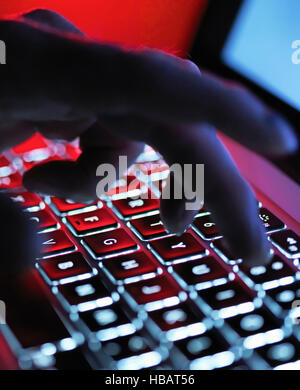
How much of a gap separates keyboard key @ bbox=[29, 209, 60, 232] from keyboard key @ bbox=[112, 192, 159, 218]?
7 cm

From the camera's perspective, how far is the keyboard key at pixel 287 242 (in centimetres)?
55

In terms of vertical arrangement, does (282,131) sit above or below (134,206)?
above

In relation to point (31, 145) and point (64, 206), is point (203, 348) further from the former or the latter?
point (31, 145)

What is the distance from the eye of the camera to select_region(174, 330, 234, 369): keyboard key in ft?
1.41

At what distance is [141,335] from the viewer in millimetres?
456

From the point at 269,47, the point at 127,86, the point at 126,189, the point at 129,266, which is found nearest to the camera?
the point at 127,86

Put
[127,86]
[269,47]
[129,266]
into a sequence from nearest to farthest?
[127,86] < [129,266] < [269,47]

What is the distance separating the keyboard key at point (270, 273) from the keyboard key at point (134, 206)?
12cm

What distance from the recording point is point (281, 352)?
447 mm

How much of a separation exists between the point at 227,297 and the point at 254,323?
3 centimetres

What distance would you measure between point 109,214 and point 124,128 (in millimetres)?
134

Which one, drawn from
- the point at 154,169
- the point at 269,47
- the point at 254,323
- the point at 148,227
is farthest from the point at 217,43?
the point at 254,323

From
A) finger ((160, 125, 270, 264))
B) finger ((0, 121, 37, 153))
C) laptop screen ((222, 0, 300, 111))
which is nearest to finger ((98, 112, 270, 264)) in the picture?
finger ((160, 125, 270, 264))

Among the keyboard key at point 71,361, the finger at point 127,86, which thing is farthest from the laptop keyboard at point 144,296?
the finger at point 127,86
